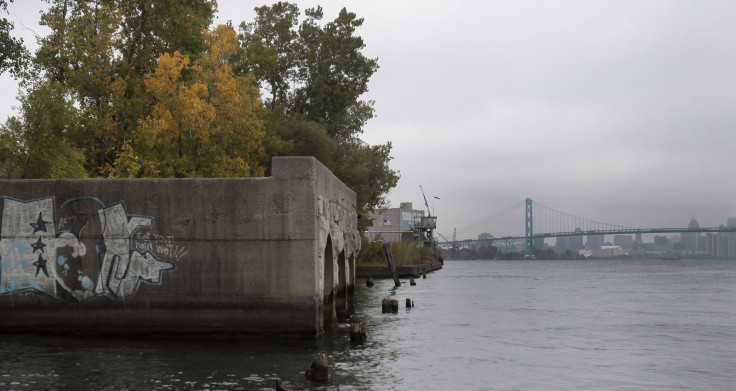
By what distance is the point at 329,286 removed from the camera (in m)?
20.5

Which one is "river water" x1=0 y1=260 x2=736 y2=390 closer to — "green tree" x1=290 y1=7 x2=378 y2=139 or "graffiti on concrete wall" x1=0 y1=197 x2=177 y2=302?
"graffiti on concrete wall" x1=0 y1=197 x2=177 y2=302

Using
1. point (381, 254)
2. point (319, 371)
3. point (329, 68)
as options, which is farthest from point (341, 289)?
point (381, 254)

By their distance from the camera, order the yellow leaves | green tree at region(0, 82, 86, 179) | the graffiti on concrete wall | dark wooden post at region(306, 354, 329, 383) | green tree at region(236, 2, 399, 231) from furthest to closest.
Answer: green tree at region(236, 2, 399, 231) → the yellow leaves → green tree at region(0, 82, 86, 179) → the graffiti on concrete wall → dark wooden post at region(306, 354, 329, 383)

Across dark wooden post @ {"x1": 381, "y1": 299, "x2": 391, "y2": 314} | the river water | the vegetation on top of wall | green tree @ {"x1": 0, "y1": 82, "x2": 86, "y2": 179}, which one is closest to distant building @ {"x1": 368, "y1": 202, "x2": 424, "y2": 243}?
the vegetation on top of wall

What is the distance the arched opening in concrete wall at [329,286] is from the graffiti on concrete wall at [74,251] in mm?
4718

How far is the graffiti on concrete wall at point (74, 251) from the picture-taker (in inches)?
654

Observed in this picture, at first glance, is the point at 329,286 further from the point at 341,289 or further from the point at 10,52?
the point at 10,52

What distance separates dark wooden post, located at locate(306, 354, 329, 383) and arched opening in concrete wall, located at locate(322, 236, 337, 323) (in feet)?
22.9

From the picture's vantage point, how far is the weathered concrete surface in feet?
53.4

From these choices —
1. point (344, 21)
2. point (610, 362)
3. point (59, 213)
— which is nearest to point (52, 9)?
point (59, 213)

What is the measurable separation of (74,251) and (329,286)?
6862 millimetres

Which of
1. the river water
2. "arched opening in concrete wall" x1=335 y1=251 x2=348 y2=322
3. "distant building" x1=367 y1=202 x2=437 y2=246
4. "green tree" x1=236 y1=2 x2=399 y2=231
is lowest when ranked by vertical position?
the river water

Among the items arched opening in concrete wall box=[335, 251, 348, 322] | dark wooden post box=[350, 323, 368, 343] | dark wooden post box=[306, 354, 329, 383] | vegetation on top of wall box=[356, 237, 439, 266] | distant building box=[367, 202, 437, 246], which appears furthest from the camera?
distant building box=[367, 202, 437, 246]

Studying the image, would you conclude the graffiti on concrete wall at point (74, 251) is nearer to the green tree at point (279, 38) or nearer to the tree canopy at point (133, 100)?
the tree canopy at point (133, 100)
